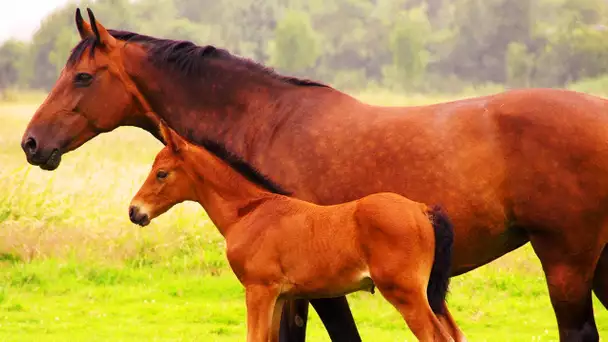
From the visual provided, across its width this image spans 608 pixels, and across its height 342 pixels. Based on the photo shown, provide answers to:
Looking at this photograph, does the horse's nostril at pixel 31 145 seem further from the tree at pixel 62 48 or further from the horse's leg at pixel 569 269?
the tree at pixel 62 48

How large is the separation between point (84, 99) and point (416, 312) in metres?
2.95

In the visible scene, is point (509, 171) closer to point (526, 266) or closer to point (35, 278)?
point (526, 266)

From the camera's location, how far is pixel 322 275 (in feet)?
18.8

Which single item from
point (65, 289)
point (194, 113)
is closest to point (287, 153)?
point (194, 113)

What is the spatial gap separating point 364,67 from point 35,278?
68.8 m

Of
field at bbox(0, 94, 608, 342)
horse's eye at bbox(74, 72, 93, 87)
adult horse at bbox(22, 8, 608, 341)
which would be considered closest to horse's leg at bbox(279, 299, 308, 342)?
adult horse at bbox(22, 8, 608, 341)

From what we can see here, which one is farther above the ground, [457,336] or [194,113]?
[194,113]

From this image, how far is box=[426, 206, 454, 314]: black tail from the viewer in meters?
5.70

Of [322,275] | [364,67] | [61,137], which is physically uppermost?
[61,137]

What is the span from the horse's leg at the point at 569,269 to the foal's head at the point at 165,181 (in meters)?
2.25

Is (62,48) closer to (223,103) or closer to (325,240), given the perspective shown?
(223,103)

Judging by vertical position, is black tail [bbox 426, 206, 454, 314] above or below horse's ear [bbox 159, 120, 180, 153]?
below

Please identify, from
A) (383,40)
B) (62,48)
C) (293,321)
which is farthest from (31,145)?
(383,40)

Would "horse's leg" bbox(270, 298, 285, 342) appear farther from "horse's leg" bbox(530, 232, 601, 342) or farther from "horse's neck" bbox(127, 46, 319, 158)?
"horse's leg" bbox(530, 232, 601, 342)
